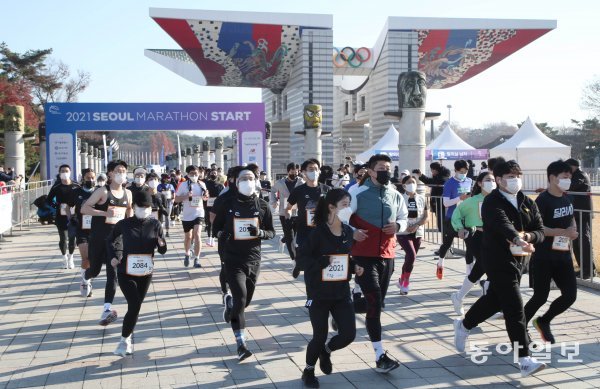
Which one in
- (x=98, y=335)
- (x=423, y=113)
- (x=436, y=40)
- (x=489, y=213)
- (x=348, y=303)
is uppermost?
(x=436, y=40)

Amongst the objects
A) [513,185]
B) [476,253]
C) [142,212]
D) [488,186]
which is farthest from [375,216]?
[142,212]

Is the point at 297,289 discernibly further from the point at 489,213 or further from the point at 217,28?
the point at 217,28

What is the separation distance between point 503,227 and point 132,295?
3.47 meters

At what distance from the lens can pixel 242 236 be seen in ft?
23.1

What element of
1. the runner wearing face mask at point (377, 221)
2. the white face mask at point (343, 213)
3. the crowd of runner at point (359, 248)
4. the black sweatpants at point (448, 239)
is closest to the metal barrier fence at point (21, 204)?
the black sweatpants at point (448, 239)

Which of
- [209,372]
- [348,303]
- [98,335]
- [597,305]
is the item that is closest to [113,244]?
[98,335]

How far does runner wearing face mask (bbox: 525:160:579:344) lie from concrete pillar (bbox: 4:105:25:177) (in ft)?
93.8

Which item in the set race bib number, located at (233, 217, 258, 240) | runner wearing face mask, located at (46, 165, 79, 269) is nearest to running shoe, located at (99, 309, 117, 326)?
race bib number, located at (233, 217, 258, 240)

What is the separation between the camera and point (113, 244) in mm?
7719

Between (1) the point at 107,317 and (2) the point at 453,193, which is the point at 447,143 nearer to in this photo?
(2) the point at 453,193

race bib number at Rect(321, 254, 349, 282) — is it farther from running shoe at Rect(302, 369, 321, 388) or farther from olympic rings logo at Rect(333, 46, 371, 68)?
olympic rings logo at Rect(333, 46, 371, 68)

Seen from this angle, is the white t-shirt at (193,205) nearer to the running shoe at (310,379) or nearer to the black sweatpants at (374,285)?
the black sweatpants at (374,285)

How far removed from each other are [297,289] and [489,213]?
201 inches

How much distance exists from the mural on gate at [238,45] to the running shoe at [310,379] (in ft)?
144
